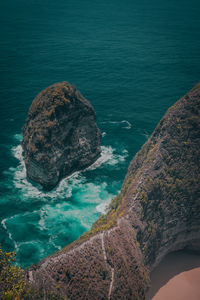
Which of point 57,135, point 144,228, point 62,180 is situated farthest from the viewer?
point 62,180

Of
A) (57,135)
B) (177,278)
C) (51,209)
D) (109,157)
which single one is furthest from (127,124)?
(177,278)

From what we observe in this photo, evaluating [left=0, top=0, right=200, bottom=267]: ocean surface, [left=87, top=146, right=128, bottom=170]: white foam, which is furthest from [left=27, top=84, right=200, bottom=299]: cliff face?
[left=87, top=146, right=128, bottom=170]: white foam

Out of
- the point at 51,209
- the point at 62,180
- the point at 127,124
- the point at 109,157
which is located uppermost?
the point at 127,124

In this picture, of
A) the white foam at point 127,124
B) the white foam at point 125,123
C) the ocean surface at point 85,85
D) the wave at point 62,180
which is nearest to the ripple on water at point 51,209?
the wave at point 62,180

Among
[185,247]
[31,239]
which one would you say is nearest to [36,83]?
[31,239]

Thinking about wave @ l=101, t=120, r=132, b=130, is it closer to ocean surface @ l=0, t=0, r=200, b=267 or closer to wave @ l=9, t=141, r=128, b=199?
ocean surface @ l=0, t=0, r=200, b=267

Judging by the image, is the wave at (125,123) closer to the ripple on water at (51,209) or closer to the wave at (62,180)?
the wave at (62,180)

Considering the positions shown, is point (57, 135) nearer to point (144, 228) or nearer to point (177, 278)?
point (144, 228)
